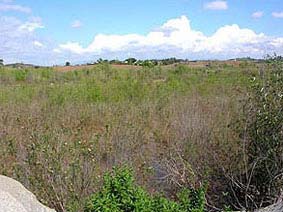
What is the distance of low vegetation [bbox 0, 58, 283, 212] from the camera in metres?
9.51

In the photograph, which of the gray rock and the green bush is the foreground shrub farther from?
the gray rock

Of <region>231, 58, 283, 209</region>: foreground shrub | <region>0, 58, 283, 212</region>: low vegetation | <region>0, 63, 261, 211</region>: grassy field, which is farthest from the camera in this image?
<region>231, 58, 283, 209</region>: foreground shrub

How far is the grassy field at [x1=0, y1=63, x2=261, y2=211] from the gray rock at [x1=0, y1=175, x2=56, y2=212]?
1.70 m

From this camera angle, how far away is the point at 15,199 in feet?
22.4

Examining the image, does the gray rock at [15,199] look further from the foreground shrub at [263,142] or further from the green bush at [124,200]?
the foreground shrub at [263,142]

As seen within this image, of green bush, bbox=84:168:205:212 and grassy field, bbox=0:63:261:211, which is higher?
green bush, bbox=84:168:205:212

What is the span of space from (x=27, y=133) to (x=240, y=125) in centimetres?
442

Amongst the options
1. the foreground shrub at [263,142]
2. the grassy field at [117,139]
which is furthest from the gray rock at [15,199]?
the foreground shrub at [263,142]

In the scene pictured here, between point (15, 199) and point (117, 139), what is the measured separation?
18.7 ft

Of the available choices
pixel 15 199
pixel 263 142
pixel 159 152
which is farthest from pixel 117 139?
pixel 15 199

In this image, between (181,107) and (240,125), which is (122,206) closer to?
(240,125)

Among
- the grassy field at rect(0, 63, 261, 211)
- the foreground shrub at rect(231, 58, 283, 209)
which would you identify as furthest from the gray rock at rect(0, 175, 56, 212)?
the foreground shrub at rect(231, 58, 283, 209)

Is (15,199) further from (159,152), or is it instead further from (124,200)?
(159,152)

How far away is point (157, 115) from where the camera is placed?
15.7 meters
